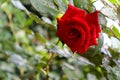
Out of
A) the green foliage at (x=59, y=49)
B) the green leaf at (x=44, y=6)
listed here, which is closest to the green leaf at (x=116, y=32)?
the green foliage at (x=59, y=49)

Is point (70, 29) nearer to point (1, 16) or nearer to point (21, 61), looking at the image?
point (21, 61)

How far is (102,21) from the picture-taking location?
0.69 m

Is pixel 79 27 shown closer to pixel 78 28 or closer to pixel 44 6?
pixel 78 28

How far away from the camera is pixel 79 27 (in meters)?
0.64

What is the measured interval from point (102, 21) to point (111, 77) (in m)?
0.14

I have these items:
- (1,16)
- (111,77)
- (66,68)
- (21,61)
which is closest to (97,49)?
(111,77)

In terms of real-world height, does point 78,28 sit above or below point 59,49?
below

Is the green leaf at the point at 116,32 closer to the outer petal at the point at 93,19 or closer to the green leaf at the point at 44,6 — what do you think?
the outer petal at the point at 93,19

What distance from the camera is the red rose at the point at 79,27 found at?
0.64 meters

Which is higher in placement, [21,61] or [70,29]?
[21,61]

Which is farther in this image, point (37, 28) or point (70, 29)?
point (37, 28)

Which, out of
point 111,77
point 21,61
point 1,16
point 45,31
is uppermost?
point 45,31

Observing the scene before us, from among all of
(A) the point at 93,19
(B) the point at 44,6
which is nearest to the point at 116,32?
(A) the point at 93,19

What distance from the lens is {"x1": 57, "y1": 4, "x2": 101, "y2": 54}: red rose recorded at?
64 cm
